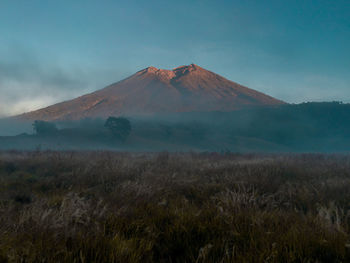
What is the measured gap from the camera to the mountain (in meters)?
113

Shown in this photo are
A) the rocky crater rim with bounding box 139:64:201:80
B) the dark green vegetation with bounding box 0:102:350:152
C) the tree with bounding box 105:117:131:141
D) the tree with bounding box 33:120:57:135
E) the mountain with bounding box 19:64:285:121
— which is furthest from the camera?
the rocky crater rim with bounding box 139:64:201:80

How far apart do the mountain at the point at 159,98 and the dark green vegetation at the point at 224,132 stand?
9814 millimetres

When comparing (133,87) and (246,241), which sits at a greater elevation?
(133,87)

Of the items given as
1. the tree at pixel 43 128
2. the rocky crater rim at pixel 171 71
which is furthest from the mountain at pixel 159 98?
the tree at pixel 43 128

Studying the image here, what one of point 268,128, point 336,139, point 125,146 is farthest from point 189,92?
point 125,146

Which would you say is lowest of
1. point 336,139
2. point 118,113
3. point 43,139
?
point 336,139

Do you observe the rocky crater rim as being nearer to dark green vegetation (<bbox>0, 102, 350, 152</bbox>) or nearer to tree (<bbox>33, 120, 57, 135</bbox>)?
dark green vegetation (<bbox>0, 102, 350, 152</bbox>)

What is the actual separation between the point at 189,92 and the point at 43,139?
9709 cm

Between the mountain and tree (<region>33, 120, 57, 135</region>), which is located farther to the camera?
the mountain

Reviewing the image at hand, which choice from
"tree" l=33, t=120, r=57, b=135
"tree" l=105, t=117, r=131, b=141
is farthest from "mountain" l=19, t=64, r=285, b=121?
"tree" l=105, t=117, r=131, b=141

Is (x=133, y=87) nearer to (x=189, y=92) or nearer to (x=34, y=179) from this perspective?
(x=189, y=92)

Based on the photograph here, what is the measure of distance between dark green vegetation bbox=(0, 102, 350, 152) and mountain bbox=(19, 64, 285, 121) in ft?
32.2

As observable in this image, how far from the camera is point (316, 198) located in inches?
192

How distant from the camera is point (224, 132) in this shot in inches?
3290
